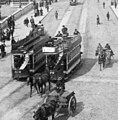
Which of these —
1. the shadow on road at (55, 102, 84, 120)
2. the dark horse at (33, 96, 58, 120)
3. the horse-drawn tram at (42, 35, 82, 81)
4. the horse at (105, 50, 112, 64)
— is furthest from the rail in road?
the horse at (105, 50, 112, 64)

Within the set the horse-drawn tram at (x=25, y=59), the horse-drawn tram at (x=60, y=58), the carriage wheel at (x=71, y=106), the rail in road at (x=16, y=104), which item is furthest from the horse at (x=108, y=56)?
the carriage wheel at (x=71, y=106)

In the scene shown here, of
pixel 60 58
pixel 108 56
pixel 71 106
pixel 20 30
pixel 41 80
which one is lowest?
pixel 71 106

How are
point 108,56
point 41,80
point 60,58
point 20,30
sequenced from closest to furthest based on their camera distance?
1. point 41,80
2. point 60,58
3. point 108,56
4. point 20,30

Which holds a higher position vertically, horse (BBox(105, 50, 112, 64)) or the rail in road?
horse (BBox(105, 50, 112, 64))

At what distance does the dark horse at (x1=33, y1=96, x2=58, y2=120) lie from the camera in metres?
14.0

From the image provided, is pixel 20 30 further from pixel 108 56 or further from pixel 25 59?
pixel 25 59

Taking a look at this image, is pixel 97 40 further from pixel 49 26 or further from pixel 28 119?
pixel 28 119

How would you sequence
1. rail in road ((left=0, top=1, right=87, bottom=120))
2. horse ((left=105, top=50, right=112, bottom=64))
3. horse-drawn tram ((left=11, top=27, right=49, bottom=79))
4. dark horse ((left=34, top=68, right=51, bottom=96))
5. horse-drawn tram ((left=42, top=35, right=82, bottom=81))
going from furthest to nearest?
horse ((left=105, top=50, right=112, bottom=64)) < horse-drawn tram ((left=11, top=27, right=49, bottom=79)) < horse-drawn tram ((left=42, top=35, right=82, bottom=81)) < dark horse ((left=34, top=68, right=51, bottom=96)) < rail in road ((left=0, top=1, right=87, bottom=120))

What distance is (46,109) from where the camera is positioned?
14.5m

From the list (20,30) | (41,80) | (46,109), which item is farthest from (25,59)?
(20,30)

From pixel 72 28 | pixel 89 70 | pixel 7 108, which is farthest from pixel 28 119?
pixel 72 28

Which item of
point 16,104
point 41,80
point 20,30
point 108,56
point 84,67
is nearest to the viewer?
point 16,104

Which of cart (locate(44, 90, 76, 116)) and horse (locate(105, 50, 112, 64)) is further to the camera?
horse (locate(105, 50, 112, 64))

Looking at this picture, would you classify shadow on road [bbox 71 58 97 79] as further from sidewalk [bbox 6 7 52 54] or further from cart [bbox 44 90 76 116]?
sidewalk [bbox 6 7 52 54]
